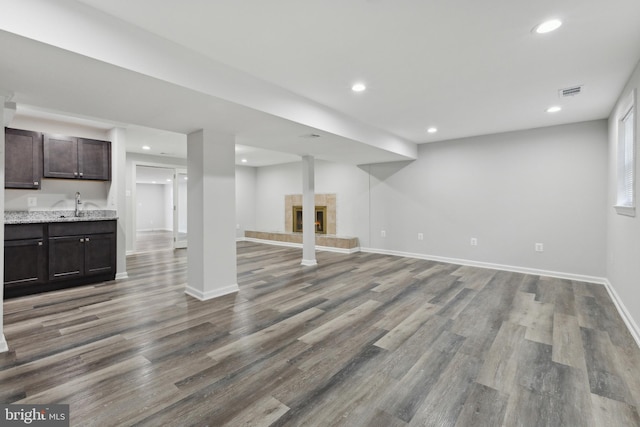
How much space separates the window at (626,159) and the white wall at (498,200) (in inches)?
42.3

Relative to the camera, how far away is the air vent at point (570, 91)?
9.96 feet

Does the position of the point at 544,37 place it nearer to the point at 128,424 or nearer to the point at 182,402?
the point at 182,402

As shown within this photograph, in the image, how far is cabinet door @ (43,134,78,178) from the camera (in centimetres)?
404

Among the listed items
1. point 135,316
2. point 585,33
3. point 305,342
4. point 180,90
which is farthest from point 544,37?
point 135,316

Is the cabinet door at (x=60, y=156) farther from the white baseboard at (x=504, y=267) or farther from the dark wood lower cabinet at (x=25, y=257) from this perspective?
the white baseboard at (x=504, y=267)

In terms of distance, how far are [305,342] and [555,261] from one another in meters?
4.34

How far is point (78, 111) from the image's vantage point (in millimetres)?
2717

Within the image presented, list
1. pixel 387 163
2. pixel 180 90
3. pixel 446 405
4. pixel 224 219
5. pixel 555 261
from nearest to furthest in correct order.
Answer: pixel 446 405 < pixel 180 90 < pixel 224 219 < pixel 555 261 < pixel 387 163

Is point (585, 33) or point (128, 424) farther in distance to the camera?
point (585, 33)

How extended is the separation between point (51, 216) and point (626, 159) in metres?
7.33

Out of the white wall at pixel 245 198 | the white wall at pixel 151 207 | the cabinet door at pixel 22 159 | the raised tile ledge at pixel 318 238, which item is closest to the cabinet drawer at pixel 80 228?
the cabinet door at pixel 22 159

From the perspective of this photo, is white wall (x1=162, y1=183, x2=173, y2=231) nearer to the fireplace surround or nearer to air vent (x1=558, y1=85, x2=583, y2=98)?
the fireplace surround

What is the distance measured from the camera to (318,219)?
780 centimetres

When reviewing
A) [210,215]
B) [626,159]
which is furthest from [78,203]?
[626,159]
